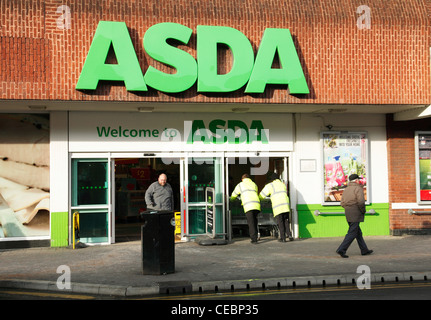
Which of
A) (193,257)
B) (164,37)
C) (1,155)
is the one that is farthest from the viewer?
(1,155)

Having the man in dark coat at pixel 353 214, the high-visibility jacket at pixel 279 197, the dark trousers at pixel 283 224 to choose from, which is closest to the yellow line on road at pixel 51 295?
the man in dark coat at pixel 353 214

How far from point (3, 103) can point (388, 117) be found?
10070 millimetres

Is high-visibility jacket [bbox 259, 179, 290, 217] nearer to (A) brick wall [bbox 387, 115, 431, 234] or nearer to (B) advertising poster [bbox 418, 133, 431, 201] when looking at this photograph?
(A) brick wall [bbox 387, 115, 431, 234]

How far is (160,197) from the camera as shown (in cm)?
1200

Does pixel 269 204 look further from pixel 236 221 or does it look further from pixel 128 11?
pixel 128 11

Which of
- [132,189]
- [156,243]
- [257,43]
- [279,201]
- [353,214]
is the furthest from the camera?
[132,189]

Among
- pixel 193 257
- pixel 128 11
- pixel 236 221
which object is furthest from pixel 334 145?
pixel 128 11

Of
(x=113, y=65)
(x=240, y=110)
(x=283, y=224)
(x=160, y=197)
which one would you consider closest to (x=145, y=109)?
(x=113, y=65)

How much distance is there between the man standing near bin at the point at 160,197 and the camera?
12.0 metres

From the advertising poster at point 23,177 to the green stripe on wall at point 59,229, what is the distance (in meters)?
0.28

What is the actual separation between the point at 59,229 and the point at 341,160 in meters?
7.64

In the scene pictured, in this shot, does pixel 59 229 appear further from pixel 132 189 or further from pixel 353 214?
pixel 353 214

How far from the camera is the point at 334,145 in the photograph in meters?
14.3

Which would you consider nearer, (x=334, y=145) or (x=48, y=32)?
(x=48, y=32)
